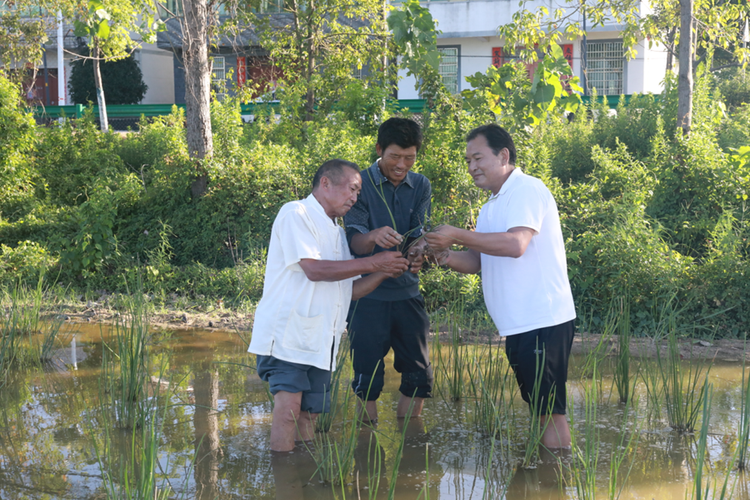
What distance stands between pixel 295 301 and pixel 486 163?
4.20ft

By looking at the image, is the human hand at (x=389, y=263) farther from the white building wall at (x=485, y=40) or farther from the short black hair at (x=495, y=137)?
the white building wall at (x=485, y=40)

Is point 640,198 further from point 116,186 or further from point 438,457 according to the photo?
point 116,186

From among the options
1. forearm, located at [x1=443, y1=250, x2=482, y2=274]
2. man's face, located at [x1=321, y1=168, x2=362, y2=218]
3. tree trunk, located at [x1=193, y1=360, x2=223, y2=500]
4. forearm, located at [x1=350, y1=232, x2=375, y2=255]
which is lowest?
tree trunk, located at [x1=193, y1=360, x2=223, y2=500]

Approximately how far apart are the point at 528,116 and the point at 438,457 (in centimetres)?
514

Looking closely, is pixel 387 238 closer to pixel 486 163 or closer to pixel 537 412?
pixel 486 163

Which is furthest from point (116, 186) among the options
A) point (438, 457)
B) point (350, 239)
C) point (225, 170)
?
point (438, 457)

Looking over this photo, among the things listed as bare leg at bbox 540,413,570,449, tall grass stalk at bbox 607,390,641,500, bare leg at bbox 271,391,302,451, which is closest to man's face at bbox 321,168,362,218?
bare leg at bbox 271,391,302,451

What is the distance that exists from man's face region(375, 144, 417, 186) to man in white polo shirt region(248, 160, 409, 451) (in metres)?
0.34

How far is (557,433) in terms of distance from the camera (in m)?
3.64

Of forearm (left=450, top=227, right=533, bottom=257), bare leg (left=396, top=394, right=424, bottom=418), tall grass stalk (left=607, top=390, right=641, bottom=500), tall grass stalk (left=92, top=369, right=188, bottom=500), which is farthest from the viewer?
bare leg (left=396, top=394, right=424, bottom=418)

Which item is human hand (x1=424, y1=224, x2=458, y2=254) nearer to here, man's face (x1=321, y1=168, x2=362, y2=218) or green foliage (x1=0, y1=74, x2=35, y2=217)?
man's face (x1=321, y1=168, x2=362, y2=218)

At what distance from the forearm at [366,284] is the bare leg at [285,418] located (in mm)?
657

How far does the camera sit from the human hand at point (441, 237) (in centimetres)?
355

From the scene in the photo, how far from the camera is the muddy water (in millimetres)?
3477
